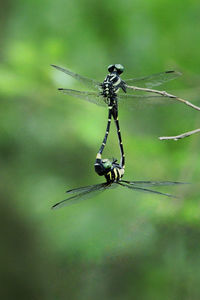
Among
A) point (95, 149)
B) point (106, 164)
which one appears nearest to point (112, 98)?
point (106, 164)

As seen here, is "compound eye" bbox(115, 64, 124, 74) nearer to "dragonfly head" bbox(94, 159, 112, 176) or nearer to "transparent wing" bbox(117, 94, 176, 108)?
"transparent wing" bbox(117, 94, 176, 108)

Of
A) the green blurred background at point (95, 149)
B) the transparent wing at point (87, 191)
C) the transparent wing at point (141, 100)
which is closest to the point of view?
the transparent wing at point (141, 100)

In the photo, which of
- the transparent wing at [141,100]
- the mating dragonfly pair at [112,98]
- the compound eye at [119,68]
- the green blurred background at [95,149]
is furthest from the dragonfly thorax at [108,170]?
the green blurred background at [95,149]

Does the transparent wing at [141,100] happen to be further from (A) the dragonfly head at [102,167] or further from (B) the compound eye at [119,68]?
(A) the dragonfly head at [102,167]

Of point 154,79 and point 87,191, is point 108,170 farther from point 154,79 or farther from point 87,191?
point 154,79

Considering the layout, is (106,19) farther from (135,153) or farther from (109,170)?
(109,170)

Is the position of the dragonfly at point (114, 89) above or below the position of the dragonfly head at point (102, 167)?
above
